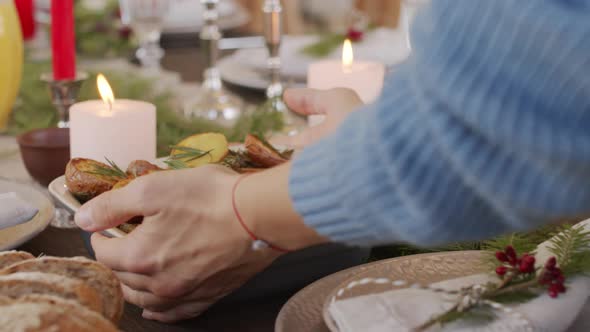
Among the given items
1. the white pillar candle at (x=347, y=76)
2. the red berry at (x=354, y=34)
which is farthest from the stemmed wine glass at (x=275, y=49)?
Result: the red berry at (x=354, y=34)

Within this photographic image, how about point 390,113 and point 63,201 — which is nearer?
point 390,113

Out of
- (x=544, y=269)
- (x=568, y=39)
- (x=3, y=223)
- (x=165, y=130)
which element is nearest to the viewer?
(x=568, y=39)

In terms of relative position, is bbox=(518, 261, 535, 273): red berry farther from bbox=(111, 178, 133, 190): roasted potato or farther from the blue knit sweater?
bbox=(111, 178, 133, 190): roasted potato

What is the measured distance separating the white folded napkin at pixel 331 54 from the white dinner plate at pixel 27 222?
665 mm

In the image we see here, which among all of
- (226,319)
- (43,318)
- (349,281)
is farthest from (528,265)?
(43,318)

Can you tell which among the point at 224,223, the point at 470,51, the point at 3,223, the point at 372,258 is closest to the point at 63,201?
the point at 3,223

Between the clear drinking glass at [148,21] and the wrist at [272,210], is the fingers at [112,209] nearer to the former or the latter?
the wrist at [272,210]

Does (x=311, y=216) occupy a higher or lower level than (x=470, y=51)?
lower

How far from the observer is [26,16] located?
173 centimetres

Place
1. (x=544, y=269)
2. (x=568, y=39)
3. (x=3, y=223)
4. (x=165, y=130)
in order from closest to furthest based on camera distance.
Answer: (x=568, y=39)
(x=544, y=269)
(x=3, y=223)
(x=165, y=130)

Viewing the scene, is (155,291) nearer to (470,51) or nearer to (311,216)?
(311,216)

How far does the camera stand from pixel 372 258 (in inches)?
28.7

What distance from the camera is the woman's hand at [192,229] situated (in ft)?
1.91

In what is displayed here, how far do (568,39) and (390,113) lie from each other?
117 mm
